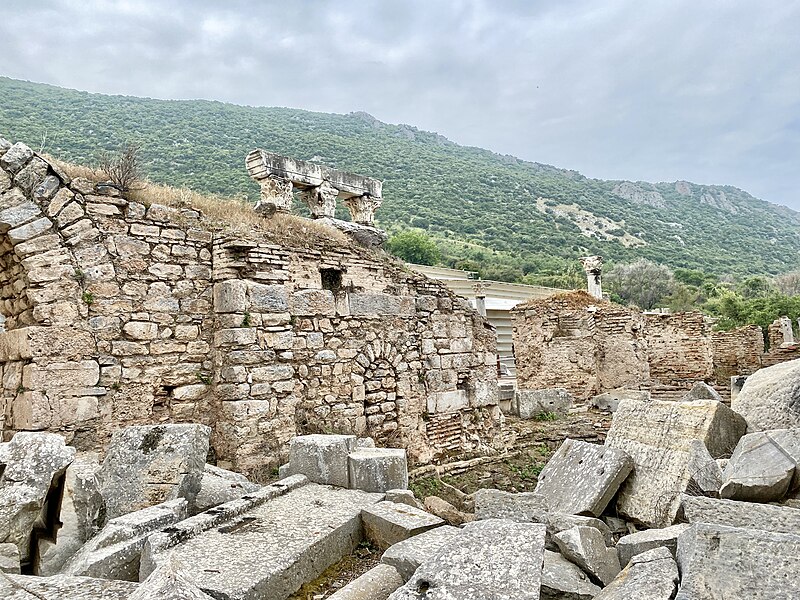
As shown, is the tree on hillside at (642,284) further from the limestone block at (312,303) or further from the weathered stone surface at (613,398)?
the limestone block at (312,303)

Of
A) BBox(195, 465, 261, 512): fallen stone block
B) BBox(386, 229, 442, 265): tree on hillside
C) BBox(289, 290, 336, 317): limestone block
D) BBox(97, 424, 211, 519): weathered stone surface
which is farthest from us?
BBox(386, 229, 442, 265): tree on hillside

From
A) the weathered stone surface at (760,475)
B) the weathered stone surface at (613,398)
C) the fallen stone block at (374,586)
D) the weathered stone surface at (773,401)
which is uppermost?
the weathered stone surface at (773,401)

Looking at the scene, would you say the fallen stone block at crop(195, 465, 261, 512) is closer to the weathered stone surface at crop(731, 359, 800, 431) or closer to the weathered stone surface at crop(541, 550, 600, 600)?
the weathered stone surface at crop(541, 550, 600, 600)

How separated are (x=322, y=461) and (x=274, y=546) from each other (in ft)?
5.35

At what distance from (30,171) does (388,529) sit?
5125mm

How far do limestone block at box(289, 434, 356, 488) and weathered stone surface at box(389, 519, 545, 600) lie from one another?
234 centimetres

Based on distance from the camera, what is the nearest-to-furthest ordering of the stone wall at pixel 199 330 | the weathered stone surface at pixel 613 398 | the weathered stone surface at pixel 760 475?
1. the weathered stone surface at pixel 760 475
2. the stone wall at pixel 199 330
3. the weathered stone surface at pixel 613 398

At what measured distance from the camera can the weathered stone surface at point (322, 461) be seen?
5.11m

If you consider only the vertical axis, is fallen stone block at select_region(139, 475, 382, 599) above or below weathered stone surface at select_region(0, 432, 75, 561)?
below

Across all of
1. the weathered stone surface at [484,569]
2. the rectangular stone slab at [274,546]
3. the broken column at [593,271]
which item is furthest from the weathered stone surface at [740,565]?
the broken column at [593,271]

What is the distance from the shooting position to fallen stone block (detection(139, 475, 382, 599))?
308 cm

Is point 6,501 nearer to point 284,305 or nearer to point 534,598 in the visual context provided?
point 534,598

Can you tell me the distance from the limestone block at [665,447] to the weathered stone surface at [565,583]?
1419 millimetres

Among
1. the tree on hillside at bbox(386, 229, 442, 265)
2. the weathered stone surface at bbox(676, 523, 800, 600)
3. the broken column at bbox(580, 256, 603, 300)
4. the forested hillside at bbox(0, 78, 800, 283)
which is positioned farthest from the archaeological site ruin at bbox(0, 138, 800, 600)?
the tree on hillside at bbox(386, 229, 442, 265)
